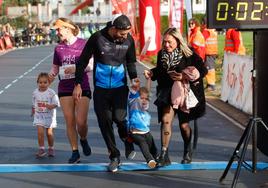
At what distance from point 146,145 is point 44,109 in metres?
1.87

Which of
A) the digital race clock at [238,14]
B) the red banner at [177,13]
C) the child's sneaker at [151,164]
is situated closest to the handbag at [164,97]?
the child's sneaker at [151,164]

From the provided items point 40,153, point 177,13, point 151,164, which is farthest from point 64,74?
point 177,13

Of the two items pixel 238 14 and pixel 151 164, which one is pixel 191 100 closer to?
pixel 151 164

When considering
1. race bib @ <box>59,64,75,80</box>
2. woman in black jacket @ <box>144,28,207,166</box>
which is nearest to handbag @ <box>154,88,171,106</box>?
woman in black jacket @ <box>144,28,207,166</box>

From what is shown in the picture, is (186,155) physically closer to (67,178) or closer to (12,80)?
(67,178)

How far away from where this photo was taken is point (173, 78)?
8.32 m

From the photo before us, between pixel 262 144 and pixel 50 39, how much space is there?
6696 cm

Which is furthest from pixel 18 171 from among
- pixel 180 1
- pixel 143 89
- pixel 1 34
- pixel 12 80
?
pixel 1 34

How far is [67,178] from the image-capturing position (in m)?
8.06

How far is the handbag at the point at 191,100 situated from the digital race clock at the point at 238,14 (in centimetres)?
156

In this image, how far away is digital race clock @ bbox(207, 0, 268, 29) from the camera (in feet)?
23.0

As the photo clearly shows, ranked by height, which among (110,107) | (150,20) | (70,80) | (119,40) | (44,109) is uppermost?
(119,40)

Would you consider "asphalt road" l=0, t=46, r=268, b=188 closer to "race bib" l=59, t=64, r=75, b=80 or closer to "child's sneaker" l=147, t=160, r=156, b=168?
"child's sneaker" l=147, t=160, r=156, b=168

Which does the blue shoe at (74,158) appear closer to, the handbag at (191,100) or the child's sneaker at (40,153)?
the child's sneaker at (40,153)
